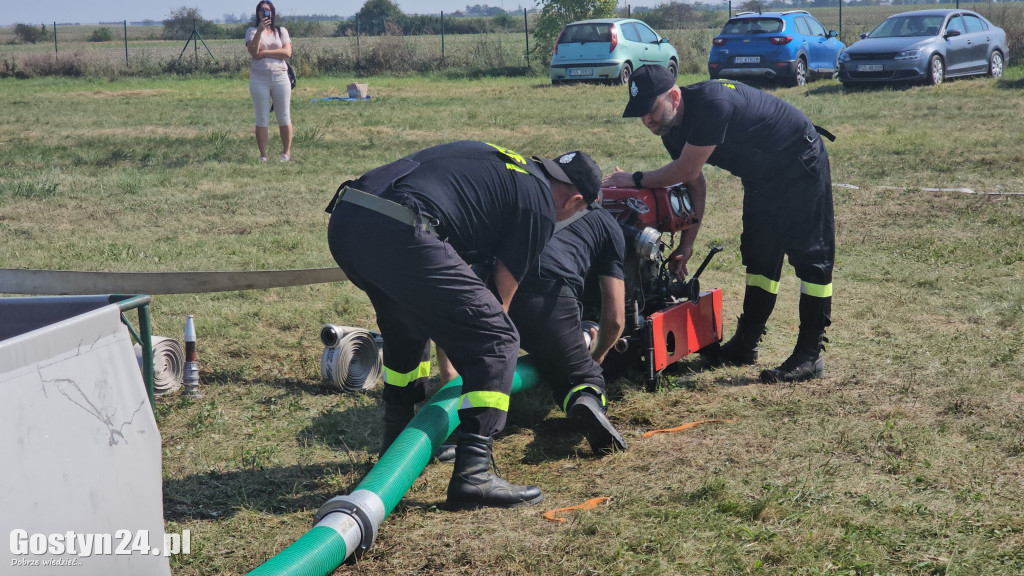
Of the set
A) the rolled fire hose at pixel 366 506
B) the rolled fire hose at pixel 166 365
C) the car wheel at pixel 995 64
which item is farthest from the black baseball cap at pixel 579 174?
the car wheel at pixel 995 64

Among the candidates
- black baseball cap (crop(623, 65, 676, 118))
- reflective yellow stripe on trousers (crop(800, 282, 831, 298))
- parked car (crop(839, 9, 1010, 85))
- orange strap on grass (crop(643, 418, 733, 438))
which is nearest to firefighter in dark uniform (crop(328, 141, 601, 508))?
orange strap on grass (crop(643, 418, 733, 438))

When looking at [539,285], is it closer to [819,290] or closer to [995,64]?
[819,290]

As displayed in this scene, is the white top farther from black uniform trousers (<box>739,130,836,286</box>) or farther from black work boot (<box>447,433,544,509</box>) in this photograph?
black work boot (<box>447,433,544,509</box>)

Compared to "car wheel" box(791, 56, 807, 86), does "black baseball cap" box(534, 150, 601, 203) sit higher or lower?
A: lower

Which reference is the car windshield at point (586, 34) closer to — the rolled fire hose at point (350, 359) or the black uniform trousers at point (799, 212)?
the black uniform trousers at point (799, 212)

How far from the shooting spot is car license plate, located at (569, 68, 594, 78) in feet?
67.9

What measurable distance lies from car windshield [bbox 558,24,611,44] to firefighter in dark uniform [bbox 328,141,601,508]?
17.9m

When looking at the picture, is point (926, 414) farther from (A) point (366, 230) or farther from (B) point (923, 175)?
(B) point (923, 175)

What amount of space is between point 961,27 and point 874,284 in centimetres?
1400

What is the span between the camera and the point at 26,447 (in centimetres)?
184

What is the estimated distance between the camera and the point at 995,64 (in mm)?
19172

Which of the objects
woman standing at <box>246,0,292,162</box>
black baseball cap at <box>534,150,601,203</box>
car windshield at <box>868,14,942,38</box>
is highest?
car windshield at <box>868,14,942,38</box>

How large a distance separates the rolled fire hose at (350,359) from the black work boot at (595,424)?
51.4 inches

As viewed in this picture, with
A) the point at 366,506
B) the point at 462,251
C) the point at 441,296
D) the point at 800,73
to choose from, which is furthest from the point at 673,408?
the point at 800,73
